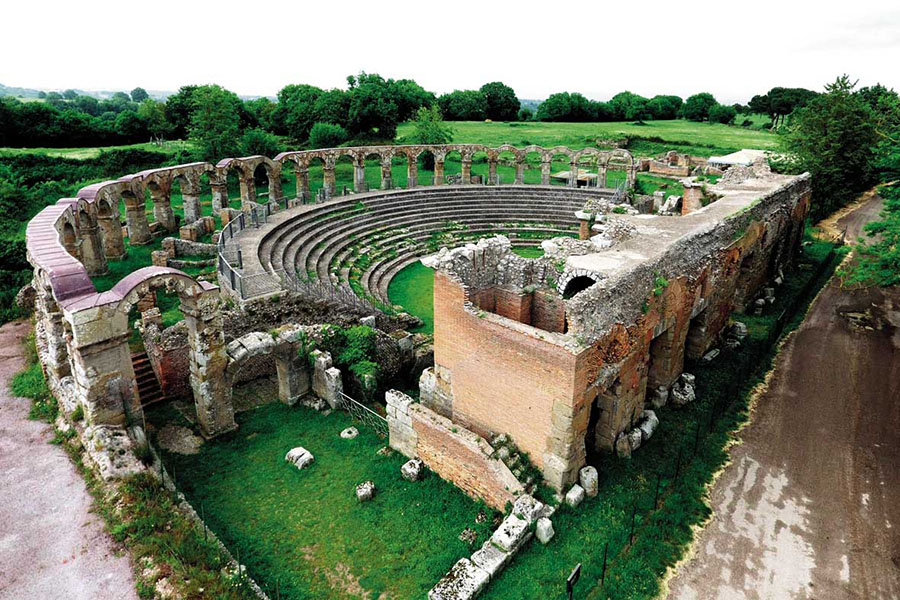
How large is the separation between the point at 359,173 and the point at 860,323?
24.1 metres

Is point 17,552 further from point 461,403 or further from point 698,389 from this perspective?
point 698,389

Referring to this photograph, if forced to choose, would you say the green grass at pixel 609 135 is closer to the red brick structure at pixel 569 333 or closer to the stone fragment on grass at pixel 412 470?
the red brick structure at pixel 569 333

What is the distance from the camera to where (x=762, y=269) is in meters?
20.5

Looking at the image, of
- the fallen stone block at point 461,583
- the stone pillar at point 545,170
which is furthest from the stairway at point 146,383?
the stone pillar at point 545,170

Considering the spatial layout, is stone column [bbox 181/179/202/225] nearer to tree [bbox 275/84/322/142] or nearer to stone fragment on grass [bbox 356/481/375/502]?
stone fragment on grass [bbox 356/481/375/502]

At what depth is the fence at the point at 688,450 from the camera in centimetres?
1007

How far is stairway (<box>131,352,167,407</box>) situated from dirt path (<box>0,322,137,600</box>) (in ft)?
7.91

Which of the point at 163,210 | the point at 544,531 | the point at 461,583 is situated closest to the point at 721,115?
the point at 163,210

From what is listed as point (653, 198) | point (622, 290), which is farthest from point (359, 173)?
point (622, 290)

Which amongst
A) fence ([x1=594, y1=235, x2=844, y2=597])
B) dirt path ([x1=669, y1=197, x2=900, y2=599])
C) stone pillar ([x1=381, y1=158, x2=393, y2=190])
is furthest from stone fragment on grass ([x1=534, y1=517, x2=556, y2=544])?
stone pillar ([x1=381, y1=158, x2=393, y2=190])

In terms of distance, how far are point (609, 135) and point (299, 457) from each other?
5086 centimetres

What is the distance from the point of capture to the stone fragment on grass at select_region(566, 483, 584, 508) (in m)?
10.7

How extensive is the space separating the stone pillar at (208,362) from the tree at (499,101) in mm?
66362

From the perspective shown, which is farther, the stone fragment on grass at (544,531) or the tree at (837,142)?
the tree at (837,142)
